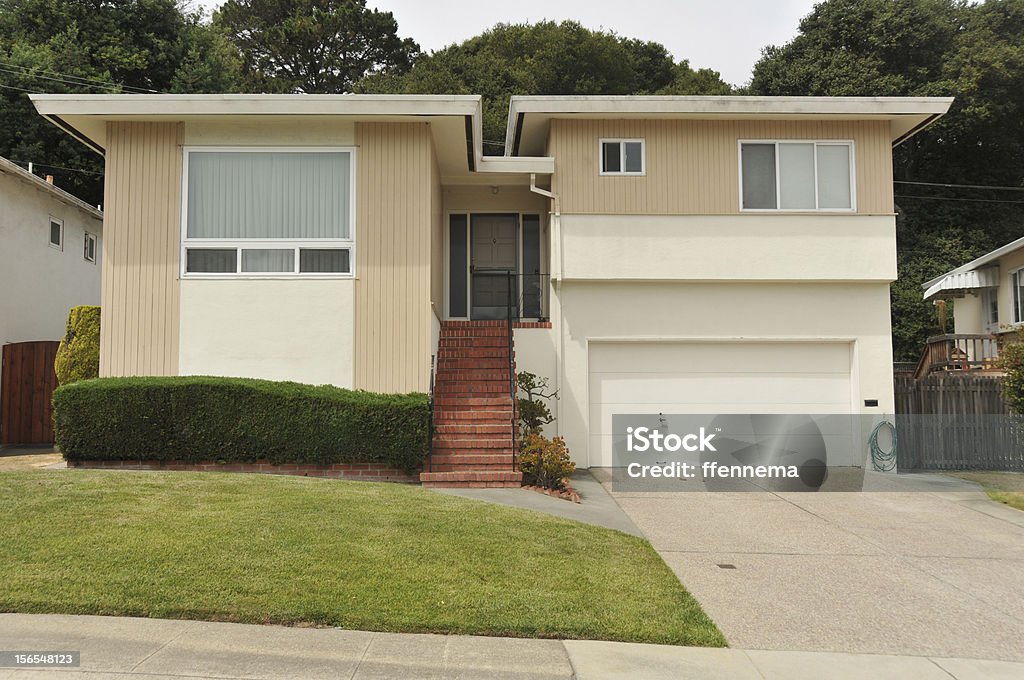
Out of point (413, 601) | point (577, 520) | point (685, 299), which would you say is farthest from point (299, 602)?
point (685, 299)

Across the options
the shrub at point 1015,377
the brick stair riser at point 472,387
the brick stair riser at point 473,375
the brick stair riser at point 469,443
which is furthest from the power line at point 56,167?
the shrub at point 1015,377

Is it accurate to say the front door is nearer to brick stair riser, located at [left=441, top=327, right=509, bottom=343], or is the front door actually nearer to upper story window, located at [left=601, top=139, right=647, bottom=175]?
brick stair riser, located at [left=441, top=327, right=509, bottom=343]

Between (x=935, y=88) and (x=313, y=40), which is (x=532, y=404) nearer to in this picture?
(x=935, y=88)

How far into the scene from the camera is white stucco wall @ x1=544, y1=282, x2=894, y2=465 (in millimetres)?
13750

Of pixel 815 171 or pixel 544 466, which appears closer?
pixel 544 466

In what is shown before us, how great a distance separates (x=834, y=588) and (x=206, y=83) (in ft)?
87.5

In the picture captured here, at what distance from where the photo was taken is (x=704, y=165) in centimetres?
1377

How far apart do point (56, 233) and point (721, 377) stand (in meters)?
14.0

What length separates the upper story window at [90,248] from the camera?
18.7 meters

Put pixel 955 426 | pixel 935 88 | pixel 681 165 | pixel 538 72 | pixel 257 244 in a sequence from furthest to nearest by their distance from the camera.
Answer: pixel 538 72, pixel 935 88, pixel 955 426, pixel 681 165, pixel 257 244

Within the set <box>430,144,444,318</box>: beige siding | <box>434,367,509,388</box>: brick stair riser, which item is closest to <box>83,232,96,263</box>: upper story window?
<box>430,144,444,318</box>: beige siding

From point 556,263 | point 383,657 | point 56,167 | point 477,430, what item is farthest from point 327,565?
point 56,167

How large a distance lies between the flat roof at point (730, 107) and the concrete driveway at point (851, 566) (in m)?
6.22

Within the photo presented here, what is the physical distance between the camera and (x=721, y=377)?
45.5 ft
